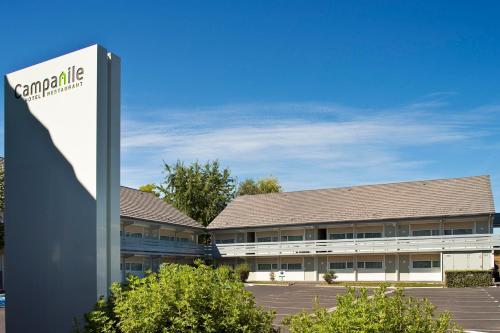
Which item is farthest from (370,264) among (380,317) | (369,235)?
(380,317)

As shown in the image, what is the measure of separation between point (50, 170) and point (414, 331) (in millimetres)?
6701

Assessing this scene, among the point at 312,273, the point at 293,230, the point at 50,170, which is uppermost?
the point at 50,170

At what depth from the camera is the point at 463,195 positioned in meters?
43.3

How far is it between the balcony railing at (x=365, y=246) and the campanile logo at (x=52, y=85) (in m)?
36.3

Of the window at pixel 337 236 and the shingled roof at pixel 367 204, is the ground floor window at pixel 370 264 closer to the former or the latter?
the window at pixel 337 236

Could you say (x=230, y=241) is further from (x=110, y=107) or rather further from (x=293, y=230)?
(x=110, y=107)

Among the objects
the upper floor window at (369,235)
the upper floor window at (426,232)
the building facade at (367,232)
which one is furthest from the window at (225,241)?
the upper floor window at (426,232)

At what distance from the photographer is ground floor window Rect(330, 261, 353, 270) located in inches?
1780

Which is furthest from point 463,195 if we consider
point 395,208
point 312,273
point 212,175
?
point 212,175

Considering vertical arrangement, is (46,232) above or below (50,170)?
below

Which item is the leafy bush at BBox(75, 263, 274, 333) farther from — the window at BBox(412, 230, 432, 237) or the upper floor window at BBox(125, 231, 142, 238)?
the window at BBox(412, 230, 432, 237)

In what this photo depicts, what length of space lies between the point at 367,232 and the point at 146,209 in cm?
1788

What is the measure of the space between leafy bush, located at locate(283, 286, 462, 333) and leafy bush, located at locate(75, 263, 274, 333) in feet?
4.73

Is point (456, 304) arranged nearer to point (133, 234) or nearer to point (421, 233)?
point (421, 233)
